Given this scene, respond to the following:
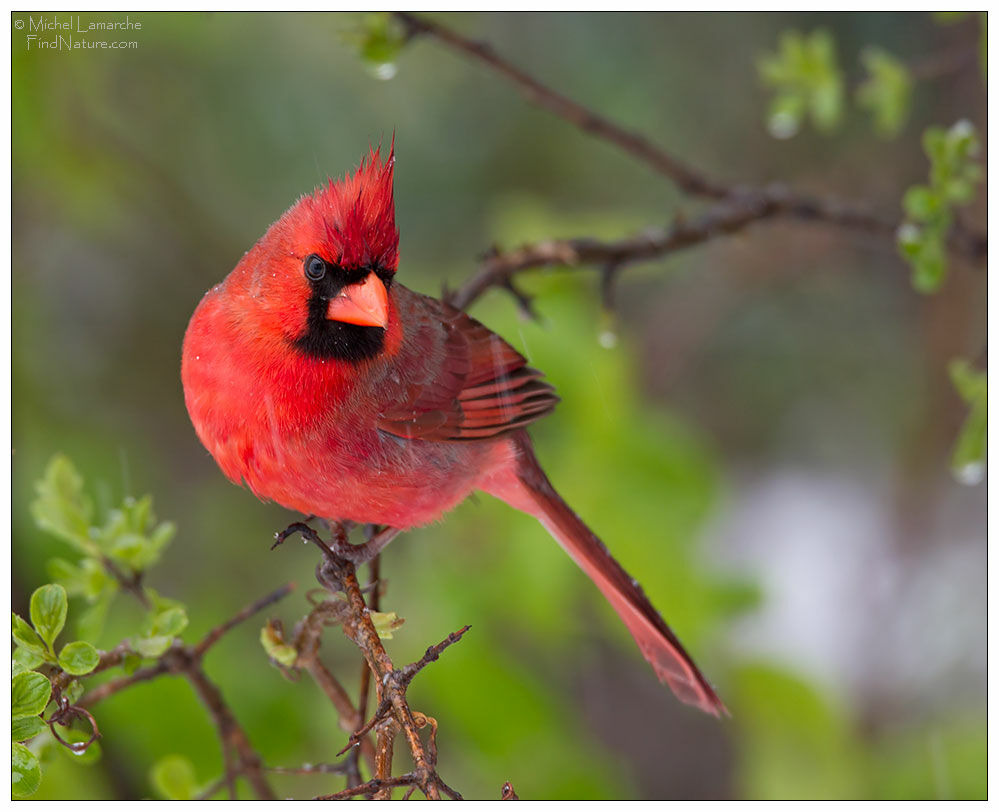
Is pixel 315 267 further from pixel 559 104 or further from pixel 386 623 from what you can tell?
pixel 559 104

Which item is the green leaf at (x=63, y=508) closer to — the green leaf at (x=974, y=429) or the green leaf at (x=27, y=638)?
the green leaf at (x=27, y=638)

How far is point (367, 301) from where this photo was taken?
48.8 inches

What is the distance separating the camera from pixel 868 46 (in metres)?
3.10

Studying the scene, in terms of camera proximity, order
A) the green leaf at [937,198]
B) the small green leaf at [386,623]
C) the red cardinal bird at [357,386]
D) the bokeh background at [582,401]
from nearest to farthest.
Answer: the small green leaf at [386,623]
the red cardinal bird at [357,386]
the green leaf at [937,198]
the bokeh background at [582,401]

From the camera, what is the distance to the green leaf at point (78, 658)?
3.93 ft

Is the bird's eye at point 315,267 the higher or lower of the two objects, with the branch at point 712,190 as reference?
lower

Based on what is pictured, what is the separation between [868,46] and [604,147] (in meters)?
0.81

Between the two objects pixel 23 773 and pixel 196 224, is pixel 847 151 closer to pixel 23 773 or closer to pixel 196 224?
pixel 196 224

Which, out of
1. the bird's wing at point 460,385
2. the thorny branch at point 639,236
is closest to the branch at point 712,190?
the thorny branch at point 639,236

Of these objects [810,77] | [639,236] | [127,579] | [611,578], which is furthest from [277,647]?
[810,77]

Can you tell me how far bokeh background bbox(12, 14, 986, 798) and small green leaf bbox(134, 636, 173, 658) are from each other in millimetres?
328

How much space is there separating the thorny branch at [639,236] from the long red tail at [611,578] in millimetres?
278

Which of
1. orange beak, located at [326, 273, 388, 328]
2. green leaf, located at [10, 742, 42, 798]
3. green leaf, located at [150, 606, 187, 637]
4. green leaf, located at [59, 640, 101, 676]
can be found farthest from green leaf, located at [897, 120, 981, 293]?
green leaf, located at [10, 742, 42, 798]

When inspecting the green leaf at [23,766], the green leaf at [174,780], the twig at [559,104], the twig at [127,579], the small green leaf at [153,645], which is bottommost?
the green leaf at [174,780]
